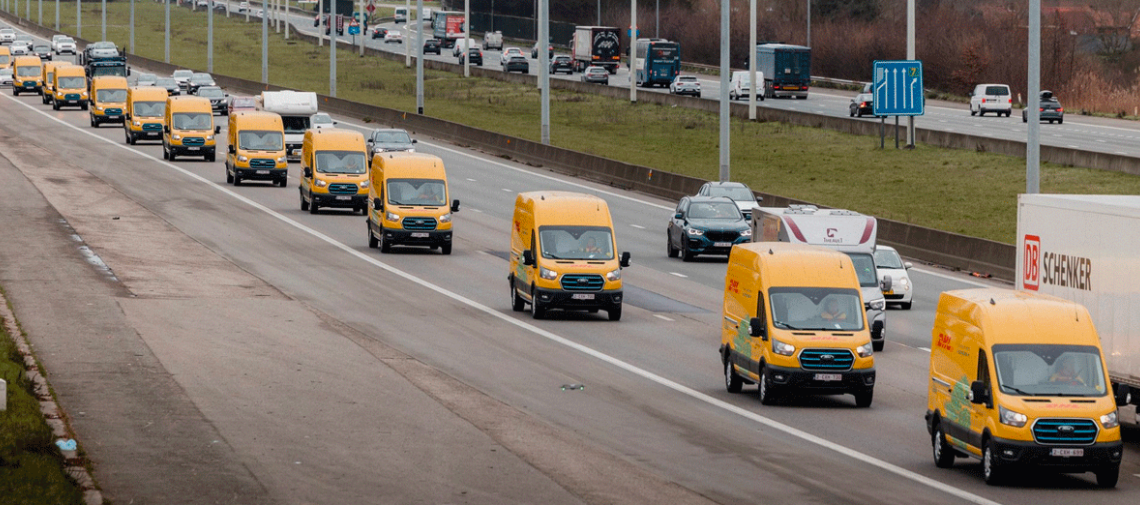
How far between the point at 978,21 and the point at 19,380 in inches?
4602

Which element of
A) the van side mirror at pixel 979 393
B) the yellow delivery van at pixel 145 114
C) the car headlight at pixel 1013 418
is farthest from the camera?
the yellow delivery van at pixel 145 114

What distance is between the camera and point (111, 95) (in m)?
77.4

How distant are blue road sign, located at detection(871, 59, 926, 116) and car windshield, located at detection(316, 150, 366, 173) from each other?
20586 millimetres

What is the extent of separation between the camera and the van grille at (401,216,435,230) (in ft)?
133

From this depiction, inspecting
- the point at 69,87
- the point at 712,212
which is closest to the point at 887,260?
the point at 712,212

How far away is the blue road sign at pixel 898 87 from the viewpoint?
5897 centimetres

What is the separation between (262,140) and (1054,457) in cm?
4117

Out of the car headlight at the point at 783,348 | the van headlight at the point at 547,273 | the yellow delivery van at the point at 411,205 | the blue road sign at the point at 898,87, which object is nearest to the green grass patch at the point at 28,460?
the car headlight at the point at 783,348

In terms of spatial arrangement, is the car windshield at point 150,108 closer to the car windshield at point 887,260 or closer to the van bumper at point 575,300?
the car windshield at point 887,260

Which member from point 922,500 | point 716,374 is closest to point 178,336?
point 716,374

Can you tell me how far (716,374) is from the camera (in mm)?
26234

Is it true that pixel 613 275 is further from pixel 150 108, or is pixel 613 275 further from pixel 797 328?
pixel 150 108

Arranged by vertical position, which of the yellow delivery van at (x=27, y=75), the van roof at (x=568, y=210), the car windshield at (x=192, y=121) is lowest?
the van roof at (x=568, y=210)

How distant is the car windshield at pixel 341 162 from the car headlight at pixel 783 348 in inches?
1071
